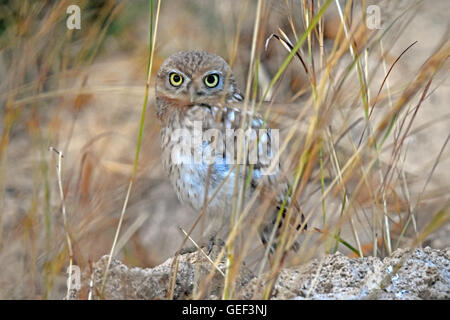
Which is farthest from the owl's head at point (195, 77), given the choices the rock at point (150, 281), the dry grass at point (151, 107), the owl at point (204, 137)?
the rock at point (150, 281)

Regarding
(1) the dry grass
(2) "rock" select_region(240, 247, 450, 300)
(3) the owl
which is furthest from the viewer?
(1) the dry grass

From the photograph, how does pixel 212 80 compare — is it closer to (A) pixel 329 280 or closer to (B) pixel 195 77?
(B) pixel 195 77

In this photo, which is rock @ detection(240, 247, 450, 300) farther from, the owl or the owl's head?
the owl's head

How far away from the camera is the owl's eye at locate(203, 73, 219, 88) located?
7.87ft

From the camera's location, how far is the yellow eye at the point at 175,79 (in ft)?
7.96

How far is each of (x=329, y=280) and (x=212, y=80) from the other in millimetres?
851

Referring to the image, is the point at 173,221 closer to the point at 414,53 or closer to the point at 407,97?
the point at 414,53

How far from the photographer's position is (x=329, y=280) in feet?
6.31

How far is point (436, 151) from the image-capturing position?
145 inches

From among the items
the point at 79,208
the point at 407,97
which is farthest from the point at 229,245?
the point at 79,208

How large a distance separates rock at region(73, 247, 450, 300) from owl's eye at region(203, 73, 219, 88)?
66 centimetres

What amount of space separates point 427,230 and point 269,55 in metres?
2.72

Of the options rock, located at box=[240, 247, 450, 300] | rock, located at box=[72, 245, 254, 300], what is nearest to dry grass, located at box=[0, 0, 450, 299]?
rock, located at box=[240, 247, 450, 300]

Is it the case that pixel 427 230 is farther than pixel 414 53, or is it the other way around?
pixel 414 53
